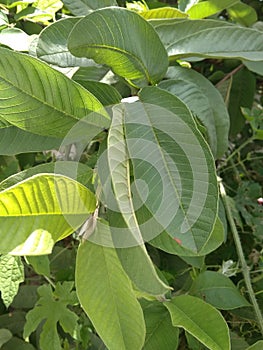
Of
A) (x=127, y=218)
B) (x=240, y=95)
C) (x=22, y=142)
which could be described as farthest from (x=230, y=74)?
(x=127, y=218)

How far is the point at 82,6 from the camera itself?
1.84 ft

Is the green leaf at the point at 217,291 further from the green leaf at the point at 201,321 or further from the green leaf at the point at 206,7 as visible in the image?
the green leaf at the point at 206,7

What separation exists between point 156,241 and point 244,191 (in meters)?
0.47

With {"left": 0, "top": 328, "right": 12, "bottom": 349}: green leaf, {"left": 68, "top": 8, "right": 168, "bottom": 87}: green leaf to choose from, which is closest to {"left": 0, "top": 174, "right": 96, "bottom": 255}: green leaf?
{"left": 68, "top": 8, "right": 168, "bottom": 87}: green leaf

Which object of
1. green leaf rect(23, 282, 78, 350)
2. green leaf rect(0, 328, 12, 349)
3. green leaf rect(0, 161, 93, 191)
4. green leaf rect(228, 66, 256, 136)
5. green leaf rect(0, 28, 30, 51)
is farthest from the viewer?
green leaf rect(228, 66, 256, 136)

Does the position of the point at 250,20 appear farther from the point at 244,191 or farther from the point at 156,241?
the point at 156,241

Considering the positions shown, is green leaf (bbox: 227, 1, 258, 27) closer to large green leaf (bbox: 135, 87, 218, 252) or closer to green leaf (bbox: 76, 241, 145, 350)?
large green leaf (bbox: 135, 87, 218, 252)

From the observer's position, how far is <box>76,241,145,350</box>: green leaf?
394 mm

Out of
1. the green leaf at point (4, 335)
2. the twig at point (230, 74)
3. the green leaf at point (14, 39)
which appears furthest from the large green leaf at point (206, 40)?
the green leaf at point (4, 335)

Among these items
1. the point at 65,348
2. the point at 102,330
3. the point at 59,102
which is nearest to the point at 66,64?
the point at 59,102

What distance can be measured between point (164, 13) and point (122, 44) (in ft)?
0.54

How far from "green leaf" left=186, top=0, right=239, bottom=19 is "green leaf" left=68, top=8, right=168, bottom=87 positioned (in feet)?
0.50

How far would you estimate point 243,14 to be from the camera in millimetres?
857

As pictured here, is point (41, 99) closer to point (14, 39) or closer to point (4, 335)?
point (14, 39)
